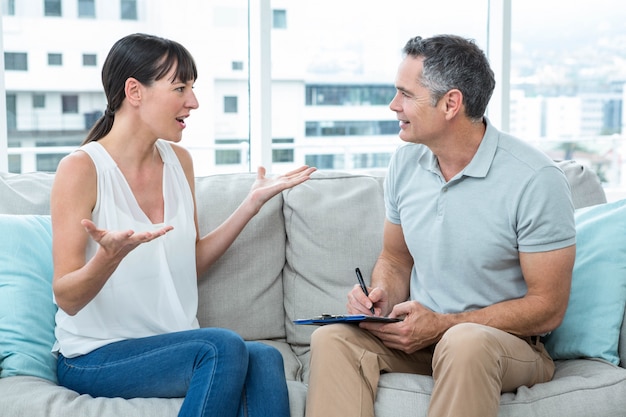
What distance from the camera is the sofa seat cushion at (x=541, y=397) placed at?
6.11 feet

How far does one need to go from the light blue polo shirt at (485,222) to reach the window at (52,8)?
4580 millimetres

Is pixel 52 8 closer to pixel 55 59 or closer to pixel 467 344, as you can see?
pixel 55 59

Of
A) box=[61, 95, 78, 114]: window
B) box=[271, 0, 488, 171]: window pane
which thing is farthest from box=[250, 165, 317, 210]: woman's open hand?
box=[61, 95, 78, 114]: window

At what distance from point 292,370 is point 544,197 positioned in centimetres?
83

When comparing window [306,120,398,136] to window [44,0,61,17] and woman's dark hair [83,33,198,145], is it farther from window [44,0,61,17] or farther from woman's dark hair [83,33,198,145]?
woman's dark hair [83,33,198,145]

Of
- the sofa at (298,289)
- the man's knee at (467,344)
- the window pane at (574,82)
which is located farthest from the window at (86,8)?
the man's knee at (467,344)

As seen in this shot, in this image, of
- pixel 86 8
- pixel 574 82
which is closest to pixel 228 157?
pixel 86 8

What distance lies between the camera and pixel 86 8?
589 cm

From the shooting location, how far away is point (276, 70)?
6656mm

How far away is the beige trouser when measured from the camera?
173 centimetres

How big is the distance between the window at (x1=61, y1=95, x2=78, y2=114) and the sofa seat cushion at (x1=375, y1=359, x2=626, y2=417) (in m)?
5.16

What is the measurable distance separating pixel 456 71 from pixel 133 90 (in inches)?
32.9

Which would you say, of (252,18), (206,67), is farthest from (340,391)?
(206,67)

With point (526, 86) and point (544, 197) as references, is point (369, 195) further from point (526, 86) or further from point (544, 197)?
point (526, 86)
